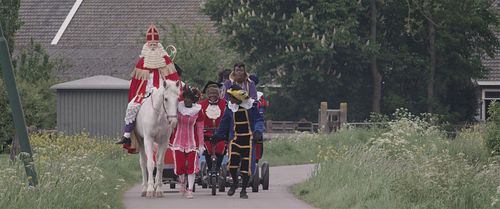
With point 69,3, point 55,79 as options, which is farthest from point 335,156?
point 69,3

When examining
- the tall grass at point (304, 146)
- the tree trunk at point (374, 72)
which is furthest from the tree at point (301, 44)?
the tall grass at point (304, 146)

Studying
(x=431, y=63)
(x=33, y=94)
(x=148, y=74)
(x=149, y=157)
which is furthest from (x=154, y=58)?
(x=431, y=63)

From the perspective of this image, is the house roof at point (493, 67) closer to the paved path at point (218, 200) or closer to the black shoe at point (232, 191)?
the paved path at point (218, 200)

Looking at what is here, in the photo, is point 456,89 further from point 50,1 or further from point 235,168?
point 235,168

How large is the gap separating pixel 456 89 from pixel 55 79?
16460 millimetres

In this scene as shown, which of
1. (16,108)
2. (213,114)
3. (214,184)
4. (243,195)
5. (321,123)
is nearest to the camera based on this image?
(16,108)

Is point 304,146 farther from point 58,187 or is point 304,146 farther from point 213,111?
point 58,187

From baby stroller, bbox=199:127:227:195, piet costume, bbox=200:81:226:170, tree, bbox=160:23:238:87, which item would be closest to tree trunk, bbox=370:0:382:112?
tree, bbox=160:23:238:87

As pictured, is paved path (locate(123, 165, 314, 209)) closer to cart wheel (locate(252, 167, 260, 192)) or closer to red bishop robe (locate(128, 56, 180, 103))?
cart wheel (locate(252, 167, 260, 192))

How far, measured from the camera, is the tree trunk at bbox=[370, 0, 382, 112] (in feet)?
165

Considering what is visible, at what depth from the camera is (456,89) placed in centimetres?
5259

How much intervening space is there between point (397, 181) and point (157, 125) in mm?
4773

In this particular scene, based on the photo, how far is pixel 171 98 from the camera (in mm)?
20172

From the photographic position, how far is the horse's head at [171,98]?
20.1 metres
